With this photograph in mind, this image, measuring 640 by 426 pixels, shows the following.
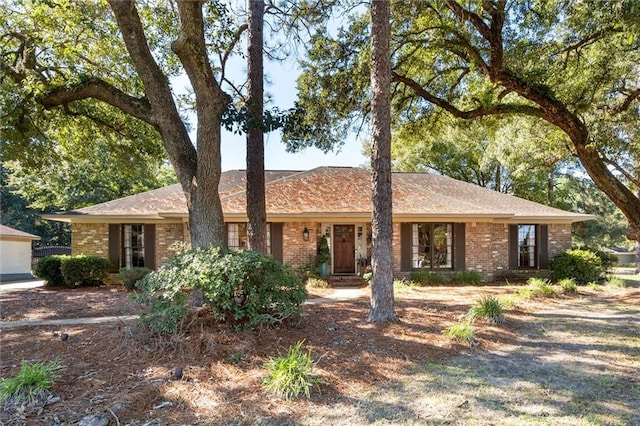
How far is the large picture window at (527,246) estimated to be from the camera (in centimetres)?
1441

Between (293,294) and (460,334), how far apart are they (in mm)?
2555

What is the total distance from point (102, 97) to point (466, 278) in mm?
11610

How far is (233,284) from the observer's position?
5016 millimetres

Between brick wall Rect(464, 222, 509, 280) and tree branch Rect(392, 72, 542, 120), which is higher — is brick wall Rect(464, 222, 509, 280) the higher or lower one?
the lower one

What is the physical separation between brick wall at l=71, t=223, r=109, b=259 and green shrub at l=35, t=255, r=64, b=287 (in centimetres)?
83

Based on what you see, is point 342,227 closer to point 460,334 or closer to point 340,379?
point 460,334

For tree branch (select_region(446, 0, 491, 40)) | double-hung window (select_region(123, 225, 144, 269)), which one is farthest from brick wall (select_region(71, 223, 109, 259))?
tree branch (select_region(446, 0, 491, 40))

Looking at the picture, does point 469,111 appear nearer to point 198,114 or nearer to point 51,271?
point 198,114

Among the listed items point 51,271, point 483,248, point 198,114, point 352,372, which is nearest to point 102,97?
point 198,114

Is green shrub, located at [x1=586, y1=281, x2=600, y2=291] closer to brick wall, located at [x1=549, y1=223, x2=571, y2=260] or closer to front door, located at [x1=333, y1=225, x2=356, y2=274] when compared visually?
brick wall, located at [x1=549, y1=223, x2=571, y2=260]

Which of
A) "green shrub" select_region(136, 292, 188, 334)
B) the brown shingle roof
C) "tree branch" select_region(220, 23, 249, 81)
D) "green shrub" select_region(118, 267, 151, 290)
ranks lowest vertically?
"green shrub" select_region(118, 267, 151, 290)

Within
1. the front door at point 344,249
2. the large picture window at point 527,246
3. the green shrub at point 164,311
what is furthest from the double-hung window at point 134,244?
the large picture window at point 527,246

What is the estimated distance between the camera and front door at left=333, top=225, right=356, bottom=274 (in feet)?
46.2

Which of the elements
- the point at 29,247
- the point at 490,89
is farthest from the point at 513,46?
the point at 29,247
